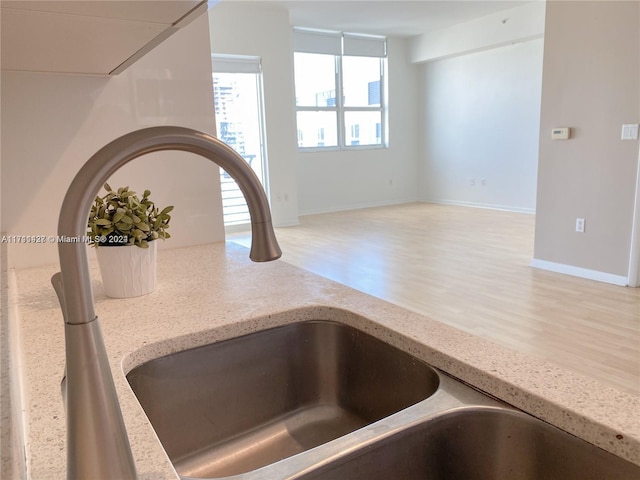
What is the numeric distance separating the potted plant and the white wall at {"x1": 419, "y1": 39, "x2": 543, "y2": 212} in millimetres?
6621

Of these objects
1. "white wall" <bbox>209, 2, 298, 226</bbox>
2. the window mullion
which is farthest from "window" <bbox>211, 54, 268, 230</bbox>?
the window mullion

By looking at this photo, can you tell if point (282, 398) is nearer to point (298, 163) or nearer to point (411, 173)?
point (298, 163)

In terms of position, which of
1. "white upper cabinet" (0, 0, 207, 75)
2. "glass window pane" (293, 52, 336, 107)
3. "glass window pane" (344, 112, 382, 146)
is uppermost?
"glass window pane" (293, 52, 336, 107)

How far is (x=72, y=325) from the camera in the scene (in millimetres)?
423

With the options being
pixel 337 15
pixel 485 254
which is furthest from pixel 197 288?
pixel 337 15

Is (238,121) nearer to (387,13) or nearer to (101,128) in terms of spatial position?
(387,13)

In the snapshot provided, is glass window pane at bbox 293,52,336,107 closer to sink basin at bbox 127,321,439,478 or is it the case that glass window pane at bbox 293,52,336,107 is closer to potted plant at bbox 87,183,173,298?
potted plant at bbox 87,183,173,298

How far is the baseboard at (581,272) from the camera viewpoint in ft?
11.7

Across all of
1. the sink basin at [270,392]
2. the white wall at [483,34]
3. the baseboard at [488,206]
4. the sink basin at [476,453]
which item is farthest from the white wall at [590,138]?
the sink basin at [476,453]

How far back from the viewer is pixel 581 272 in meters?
3.83

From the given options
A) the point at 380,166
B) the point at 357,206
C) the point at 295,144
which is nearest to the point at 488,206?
the point at 380,166

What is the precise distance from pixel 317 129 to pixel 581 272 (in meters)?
4.77

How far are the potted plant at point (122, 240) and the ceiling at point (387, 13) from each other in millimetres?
5322

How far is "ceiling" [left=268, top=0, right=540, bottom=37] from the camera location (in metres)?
5.87
